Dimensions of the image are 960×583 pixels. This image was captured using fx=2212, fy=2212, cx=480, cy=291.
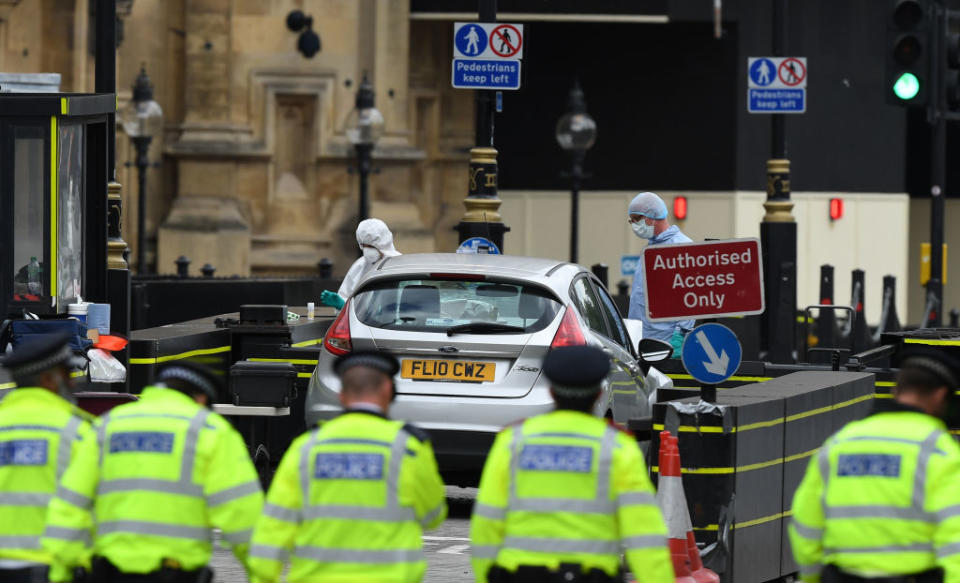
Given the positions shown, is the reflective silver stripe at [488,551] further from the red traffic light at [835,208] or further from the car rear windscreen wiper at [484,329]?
the red traffic light at [835,208]

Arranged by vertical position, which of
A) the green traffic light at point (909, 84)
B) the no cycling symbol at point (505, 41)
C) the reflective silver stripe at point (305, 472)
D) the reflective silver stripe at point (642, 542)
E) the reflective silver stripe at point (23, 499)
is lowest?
the reflective silver stripe at point (642, 542)

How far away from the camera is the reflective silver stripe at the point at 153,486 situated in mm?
6750

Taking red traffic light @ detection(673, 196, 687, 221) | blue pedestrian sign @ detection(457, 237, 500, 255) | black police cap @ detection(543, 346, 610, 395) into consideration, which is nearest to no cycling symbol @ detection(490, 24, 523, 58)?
blue pedestrian sign @ detection(457, 237, 500, 255)

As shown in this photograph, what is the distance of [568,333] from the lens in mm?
12266

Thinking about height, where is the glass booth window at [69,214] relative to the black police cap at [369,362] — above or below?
above

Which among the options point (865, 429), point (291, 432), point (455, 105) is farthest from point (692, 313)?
point (455, 105)

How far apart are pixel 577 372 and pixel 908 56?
1235 cm

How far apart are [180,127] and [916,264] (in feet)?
50.4

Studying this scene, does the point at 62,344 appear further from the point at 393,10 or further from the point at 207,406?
the point at 393,10

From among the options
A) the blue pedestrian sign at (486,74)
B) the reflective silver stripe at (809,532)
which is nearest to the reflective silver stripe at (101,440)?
the reflective silver stripe at (809,532)

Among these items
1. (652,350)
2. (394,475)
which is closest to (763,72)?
(652,350)

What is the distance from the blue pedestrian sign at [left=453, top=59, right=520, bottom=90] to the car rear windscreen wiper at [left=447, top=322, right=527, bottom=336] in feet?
21.1

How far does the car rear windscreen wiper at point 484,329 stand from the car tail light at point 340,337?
60cm

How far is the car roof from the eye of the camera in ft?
41.1
